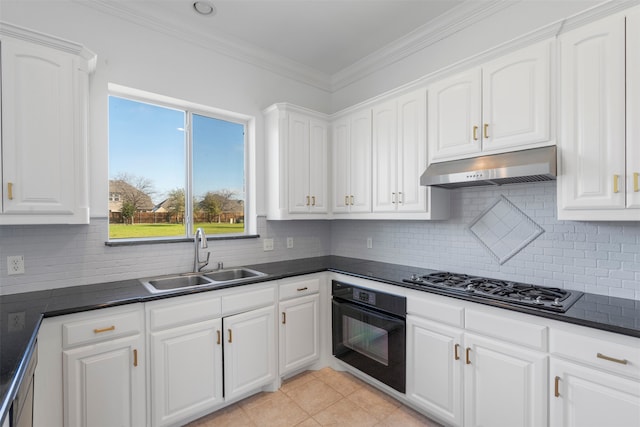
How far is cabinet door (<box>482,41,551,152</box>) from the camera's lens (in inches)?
70.7

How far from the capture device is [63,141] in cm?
183

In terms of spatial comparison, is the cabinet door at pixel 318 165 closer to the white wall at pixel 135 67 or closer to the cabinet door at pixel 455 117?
the white wall at pixel 135 67

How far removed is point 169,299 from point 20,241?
1.00 meters

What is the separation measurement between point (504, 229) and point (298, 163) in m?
1.83

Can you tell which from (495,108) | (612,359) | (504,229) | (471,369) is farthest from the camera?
(504,229)

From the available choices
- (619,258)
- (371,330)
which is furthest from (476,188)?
(371,330)

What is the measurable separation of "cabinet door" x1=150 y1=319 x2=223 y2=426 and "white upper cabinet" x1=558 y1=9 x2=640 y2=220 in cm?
235

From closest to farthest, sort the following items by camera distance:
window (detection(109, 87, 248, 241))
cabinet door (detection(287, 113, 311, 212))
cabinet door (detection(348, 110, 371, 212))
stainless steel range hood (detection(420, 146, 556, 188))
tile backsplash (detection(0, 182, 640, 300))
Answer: stainless steel range hood (detection(420, 146, 556, 188)), tile backsplash (detection(0, 182, 640, 300)), window (detection(109, 87, 248, 241)), cabinet door (detection(348, 110, 371, 212)), cabinet door (detection(287, 113, 311, 212))

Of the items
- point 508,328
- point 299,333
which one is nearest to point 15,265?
point 299,333

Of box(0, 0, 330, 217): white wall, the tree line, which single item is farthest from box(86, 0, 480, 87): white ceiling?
the tree line

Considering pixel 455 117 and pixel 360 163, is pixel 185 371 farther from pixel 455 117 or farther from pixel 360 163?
pixel 455 117

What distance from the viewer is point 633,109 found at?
1.51m

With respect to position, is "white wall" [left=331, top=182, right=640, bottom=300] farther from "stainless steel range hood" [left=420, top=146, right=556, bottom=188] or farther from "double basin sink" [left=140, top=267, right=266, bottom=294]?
"double basin sink" [left=140, top=267, right=266, bottom=294]

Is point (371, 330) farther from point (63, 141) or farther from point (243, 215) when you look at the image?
point (63, 141)
